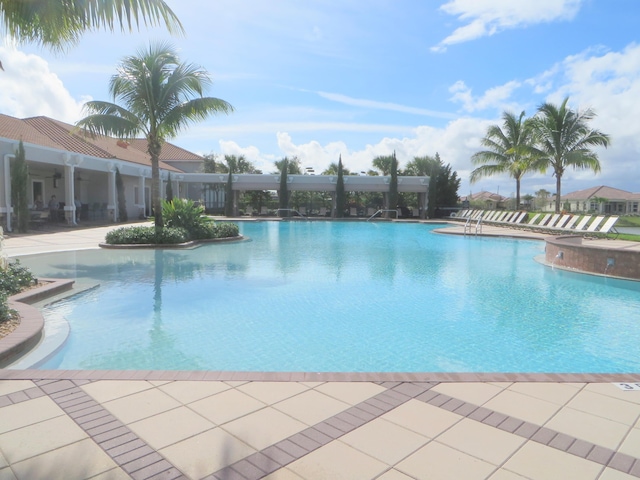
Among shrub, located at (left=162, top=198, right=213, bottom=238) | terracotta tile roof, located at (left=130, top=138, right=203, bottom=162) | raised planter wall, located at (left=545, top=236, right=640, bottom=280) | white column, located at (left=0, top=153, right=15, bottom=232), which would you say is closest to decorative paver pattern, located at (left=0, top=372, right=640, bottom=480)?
raised planter wall, located at (left=545, top=236, right=640, bottom=280)

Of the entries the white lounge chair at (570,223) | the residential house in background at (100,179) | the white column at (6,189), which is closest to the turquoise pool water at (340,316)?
the white column at (6,189)

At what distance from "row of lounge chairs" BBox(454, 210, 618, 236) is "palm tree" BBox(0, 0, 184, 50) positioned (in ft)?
56.2

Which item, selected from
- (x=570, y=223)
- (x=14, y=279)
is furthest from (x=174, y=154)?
→ (x=14, y=279)

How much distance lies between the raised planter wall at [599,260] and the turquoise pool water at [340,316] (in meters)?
0.40

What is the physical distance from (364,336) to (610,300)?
17.4 feet

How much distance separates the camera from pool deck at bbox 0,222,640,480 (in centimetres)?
258

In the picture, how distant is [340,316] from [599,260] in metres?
7.35

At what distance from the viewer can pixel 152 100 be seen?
14.2 metres

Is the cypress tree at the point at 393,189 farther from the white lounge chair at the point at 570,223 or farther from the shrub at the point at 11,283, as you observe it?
the shrub at the point at 11,283

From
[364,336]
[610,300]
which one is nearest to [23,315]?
[364,336]

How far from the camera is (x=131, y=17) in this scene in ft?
17.8

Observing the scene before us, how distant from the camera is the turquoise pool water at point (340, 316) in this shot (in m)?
5.22

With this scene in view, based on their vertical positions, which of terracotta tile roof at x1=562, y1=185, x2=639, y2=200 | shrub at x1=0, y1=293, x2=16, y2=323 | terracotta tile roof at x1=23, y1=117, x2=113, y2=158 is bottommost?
shrub at x1=0, y1=293, x2=16, y2=323

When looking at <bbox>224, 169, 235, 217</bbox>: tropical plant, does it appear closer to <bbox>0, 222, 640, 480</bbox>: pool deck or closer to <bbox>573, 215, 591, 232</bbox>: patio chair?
<bbox>573, 215, 591, 232</bbox>: patio chair
